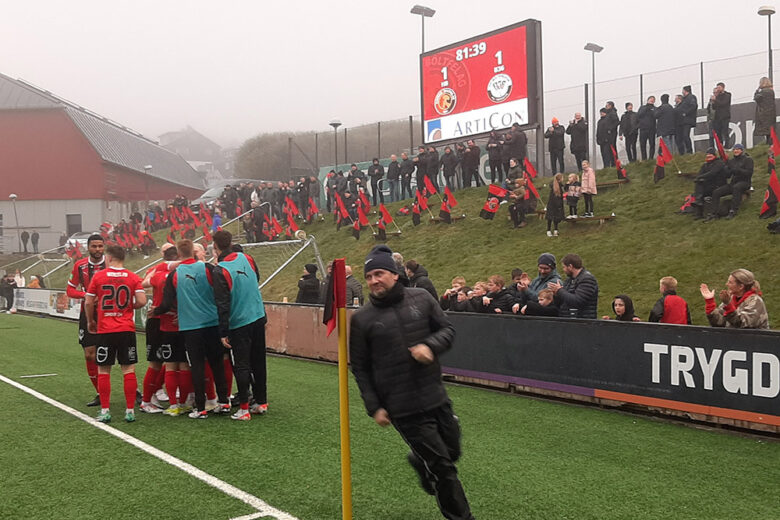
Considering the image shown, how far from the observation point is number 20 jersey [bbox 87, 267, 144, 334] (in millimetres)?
7062

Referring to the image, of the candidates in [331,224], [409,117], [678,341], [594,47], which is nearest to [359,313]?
[678,341]

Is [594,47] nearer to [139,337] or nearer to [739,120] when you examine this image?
[739,120]

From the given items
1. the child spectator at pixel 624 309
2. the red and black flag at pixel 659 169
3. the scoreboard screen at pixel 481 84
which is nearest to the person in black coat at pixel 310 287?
the child spectator at pixel 624 309

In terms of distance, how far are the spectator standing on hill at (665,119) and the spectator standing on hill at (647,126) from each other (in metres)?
0.17

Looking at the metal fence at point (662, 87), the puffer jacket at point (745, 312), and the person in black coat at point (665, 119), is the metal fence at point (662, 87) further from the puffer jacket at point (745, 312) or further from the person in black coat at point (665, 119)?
the puffer jacket at point (745, 312)

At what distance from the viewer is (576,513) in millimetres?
4621

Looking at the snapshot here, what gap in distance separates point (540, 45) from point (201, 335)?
19696 mm

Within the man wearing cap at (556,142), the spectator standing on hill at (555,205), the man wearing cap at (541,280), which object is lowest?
the man wearing cap at (541,280)

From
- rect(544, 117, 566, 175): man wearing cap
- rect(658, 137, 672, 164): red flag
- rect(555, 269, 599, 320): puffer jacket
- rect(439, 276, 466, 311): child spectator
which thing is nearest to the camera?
rect(555, 269, 599, 320): puffer jacket

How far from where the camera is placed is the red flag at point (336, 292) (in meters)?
4.01

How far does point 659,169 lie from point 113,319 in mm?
17286

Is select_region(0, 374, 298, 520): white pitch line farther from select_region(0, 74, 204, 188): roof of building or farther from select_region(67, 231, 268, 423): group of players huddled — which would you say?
select_region(0, 74, 204, 188): roof of building

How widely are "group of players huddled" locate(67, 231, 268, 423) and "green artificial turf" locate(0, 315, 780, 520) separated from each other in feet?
1.18

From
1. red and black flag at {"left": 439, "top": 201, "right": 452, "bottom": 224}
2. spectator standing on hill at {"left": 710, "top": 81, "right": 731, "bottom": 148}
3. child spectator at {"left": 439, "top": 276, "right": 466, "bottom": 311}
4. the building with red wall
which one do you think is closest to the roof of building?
the building with red wall
